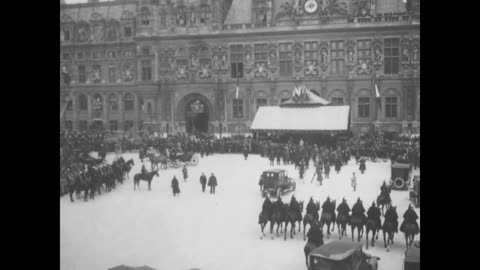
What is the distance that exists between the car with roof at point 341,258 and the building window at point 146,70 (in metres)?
25.8

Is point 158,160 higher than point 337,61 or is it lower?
lower

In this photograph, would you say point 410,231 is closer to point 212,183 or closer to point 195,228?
point 195,228

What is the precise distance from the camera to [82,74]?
2844cm

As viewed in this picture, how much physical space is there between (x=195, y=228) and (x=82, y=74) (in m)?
19.9

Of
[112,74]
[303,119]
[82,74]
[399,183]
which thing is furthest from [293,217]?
[112,74]

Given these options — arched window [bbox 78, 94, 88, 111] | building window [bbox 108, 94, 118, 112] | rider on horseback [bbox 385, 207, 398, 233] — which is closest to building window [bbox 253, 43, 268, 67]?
building window [bbox 108, 94, 118, 112]

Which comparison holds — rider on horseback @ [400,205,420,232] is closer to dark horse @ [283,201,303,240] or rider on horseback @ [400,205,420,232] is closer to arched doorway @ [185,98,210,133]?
dark horse @ [283,201,303,240]

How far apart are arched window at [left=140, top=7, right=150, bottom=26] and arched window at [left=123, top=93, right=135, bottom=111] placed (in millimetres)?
5132

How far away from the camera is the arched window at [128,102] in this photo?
3064cm

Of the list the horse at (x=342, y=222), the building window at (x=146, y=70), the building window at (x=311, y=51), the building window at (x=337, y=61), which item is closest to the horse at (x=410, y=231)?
the horse at (x=342, y=222)

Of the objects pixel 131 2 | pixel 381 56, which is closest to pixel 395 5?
pixel 381 56

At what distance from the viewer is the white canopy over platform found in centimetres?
1825
